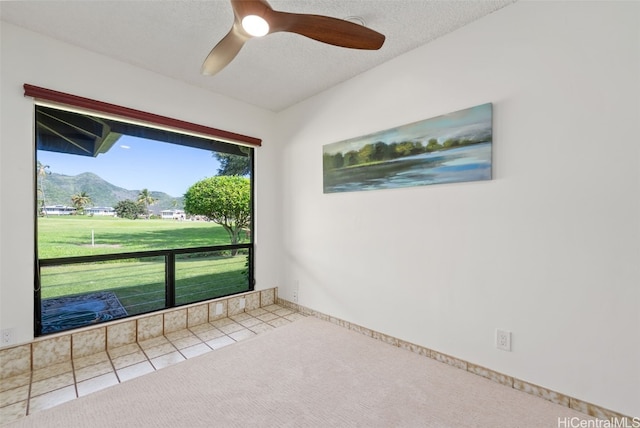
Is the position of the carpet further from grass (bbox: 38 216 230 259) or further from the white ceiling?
the white ceiling

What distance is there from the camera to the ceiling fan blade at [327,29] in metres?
1.39

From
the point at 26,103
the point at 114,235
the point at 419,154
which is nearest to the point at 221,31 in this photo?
the point at 26,103

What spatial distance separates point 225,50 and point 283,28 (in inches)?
15.0

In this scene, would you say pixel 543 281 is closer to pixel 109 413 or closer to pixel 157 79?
pixel 109 413

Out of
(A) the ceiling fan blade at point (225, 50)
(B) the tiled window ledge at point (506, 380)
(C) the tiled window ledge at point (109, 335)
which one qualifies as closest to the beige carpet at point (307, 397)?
(B) the tiled window ledge at point (506, 380)

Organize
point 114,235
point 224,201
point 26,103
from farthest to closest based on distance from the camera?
point 224,201 < point 114,235 < point 26,103

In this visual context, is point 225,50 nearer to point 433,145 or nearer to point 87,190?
point 433,145

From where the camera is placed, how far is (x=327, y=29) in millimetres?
1473

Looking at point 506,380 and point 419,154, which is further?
point 419,154

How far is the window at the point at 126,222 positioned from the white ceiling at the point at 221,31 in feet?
2.00

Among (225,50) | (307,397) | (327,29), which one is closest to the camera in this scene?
(327,29)

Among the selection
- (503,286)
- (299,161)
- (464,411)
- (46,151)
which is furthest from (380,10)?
(46,151)

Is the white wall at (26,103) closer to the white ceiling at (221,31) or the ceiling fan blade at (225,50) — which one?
the white ceiling at (221,31)

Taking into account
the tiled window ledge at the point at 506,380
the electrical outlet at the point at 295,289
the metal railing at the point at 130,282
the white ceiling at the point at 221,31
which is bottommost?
the tiled window ledge at the point at 506,380
